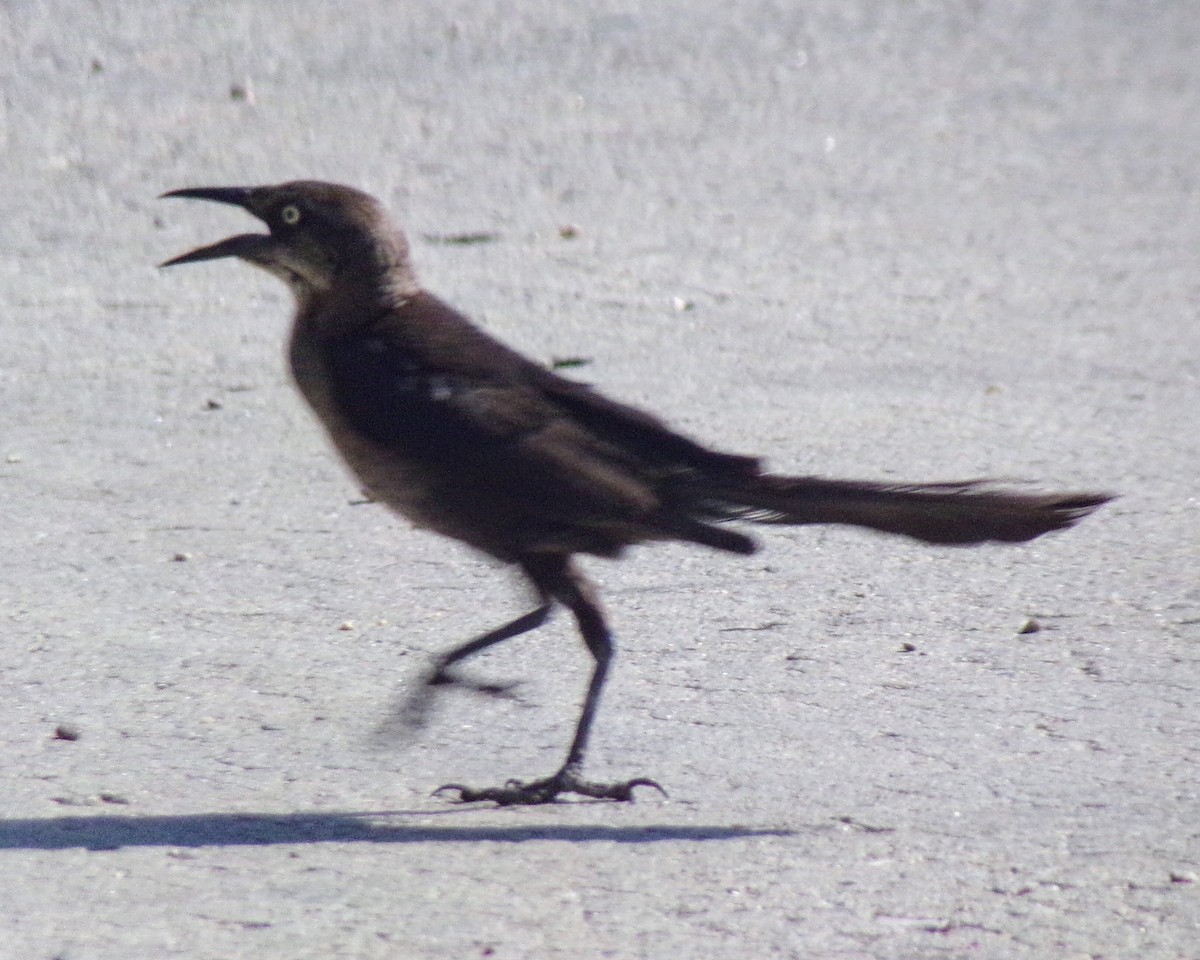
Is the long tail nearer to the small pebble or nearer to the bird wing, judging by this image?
the bird wing

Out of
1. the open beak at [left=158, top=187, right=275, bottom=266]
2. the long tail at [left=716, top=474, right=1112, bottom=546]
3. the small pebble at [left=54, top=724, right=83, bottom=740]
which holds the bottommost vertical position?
the small pebble at [left=54, top=724, right=83, bottom=740]

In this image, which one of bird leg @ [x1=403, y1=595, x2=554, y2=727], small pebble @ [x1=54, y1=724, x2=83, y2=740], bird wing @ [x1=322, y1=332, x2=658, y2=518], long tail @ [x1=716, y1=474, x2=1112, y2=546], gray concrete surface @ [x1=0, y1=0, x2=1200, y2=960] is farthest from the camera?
small pebble @ [x1=54, y1=724, x2=83, y2=740]

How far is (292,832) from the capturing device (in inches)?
137

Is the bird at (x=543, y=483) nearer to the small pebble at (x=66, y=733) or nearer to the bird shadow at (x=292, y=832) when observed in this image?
the bird shadow at (x=292, y=832)

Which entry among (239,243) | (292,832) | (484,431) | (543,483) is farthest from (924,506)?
(239,243)

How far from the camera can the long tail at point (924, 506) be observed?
352 cm

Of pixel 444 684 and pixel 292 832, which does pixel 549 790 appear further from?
pixel 292 832

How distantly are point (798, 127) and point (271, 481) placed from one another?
522 cm

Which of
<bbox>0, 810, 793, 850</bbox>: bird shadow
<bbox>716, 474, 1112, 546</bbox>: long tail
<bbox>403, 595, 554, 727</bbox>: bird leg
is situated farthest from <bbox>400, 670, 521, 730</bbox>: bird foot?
<bbox>716, 474, 1112, 546</bbox>: long tail

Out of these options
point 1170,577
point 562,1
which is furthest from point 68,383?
point 562,1

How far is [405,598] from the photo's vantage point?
15.5ft

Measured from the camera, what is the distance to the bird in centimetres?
359

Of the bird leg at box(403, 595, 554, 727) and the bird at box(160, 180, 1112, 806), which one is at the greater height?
the bird at box(160, 180, 1112, 806)

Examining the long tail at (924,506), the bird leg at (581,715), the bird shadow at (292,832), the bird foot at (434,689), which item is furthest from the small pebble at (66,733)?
the long tail at (924,506)
